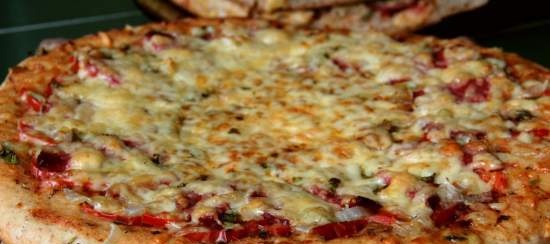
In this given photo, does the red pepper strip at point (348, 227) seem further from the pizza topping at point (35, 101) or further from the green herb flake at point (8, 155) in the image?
the pizza topping at point (35, 101)

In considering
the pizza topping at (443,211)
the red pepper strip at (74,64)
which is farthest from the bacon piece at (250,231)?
the red pepper strip at (74,64)

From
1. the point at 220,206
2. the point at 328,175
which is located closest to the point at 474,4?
the point at 328,175

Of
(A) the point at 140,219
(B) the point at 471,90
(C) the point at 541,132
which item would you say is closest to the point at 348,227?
(A) the point at 140,219

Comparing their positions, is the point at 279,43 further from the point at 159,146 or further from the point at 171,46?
the point at 159,146

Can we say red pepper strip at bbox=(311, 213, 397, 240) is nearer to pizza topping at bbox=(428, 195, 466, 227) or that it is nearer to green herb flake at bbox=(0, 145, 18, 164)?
pizza topping at bbox=(428, 195, 466, 227)

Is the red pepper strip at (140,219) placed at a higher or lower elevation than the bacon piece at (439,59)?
lower

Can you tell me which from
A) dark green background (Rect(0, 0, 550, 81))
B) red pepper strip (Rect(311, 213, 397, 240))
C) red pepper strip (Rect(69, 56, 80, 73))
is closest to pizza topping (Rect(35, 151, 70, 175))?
red pepper strip (Rect(69, 56, 80, 73))
